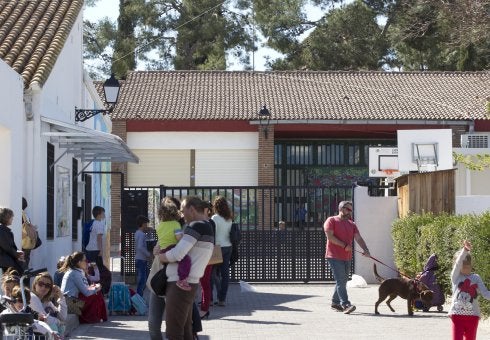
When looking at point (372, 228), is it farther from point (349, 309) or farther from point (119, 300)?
point (119, 300)

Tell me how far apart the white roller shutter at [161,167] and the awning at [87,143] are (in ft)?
59.5

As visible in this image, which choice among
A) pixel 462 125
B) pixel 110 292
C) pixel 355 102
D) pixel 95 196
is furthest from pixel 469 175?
pixel 110 292

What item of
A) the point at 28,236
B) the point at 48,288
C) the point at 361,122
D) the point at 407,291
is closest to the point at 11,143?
the point at 28,236

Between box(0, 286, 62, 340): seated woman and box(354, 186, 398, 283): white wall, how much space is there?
43.4 ft

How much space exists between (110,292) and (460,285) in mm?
6973

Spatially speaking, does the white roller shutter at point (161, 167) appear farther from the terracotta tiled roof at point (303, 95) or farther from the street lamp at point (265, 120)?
the street lamp at point (265, 120)

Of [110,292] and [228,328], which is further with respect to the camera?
[110,292]

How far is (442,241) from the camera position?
17.2 m

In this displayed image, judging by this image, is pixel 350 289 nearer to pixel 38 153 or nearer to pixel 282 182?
pixel 38 153

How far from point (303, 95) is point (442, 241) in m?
30.4

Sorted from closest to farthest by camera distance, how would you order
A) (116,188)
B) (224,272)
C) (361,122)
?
(224,272) < (116,188) < (361,122)

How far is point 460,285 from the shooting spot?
455 inches

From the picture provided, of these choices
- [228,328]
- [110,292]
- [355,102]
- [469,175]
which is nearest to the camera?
[228,328]

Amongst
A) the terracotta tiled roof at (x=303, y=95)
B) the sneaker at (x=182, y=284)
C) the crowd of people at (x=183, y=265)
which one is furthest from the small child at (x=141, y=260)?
the terracotta tiled roof at (x=303, y=95)
